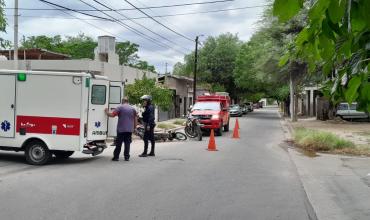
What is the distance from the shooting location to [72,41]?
89812 mm

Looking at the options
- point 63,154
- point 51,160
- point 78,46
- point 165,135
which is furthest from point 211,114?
point 78,46

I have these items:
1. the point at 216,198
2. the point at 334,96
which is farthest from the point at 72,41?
the point at 334,96

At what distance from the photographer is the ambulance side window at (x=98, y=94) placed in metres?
13.8

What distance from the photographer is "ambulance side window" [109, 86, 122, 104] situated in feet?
50.8

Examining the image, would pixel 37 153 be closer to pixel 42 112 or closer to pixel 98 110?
pixel 42 112

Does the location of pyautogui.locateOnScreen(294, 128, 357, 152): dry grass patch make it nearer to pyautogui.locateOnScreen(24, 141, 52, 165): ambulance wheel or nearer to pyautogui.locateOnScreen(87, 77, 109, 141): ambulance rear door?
pyautogui.locateOnScreen(87, 77, 109, 141): ambulance rear door

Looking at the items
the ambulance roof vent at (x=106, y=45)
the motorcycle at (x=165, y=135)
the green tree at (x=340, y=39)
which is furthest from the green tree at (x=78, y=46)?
the green tree at (x=340, y=39)

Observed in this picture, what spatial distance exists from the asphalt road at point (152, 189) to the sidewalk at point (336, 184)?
0.32m

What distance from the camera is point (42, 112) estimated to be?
12.8 meters

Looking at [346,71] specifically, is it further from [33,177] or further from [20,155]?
[20,155]

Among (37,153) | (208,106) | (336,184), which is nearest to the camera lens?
(336,184)

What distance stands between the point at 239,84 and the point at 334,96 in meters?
62.4

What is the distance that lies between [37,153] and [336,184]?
737 cm

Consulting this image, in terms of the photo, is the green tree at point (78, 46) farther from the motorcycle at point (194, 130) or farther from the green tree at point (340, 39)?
the green tree at point (340, 39)
